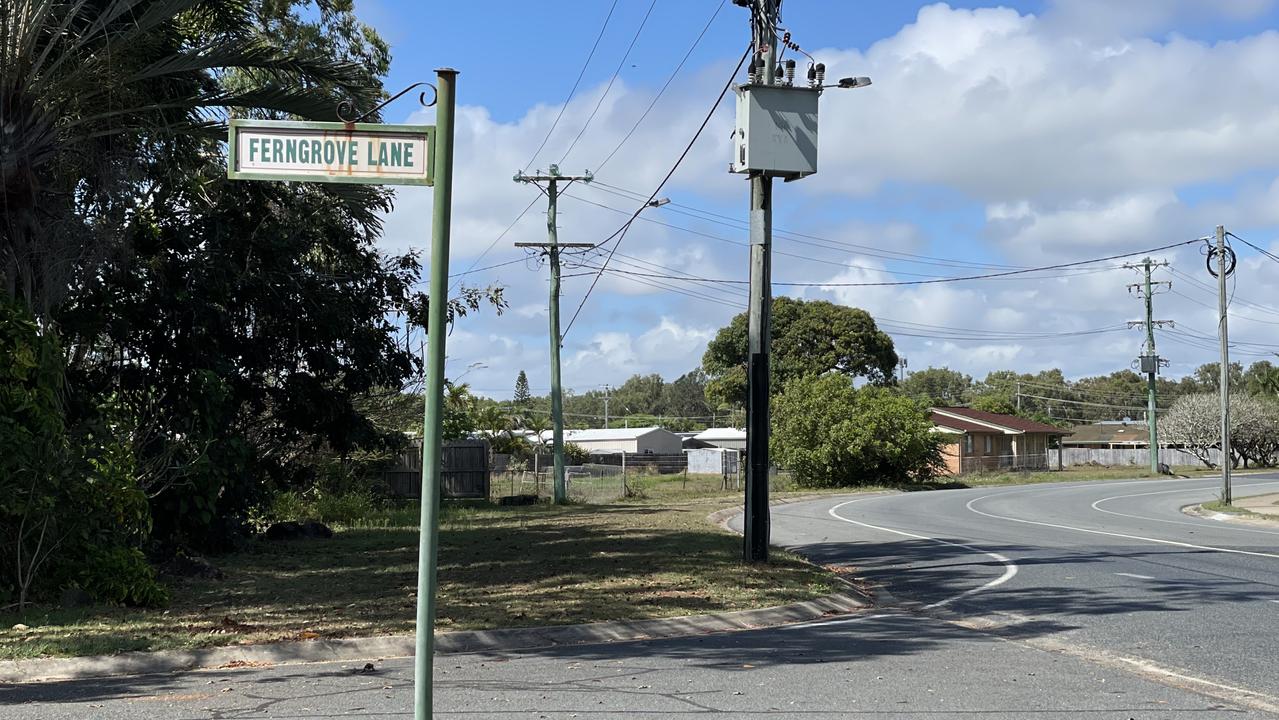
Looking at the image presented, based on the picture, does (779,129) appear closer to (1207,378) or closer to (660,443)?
(660,443)

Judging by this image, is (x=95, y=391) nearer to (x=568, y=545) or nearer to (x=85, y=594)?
(x=85, y=594)

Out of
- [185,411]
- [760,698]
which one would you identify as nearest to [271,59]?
[185,411]

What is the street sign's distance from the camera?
14.1 feet

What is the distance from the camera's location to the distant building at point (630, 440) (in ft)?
262

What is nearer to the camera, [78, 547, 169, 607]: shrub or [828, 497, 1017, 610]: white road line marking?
[78, 547, 169, 607]: shrub

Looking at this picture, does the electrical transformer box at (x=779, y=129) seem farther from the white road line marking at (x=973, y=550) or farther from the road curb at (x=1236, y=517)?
the road curb at (x=1236, y=517)

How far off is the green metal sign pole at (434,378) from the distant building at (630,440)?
74267 millimetres

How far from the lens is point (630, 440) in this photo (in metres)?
79.8

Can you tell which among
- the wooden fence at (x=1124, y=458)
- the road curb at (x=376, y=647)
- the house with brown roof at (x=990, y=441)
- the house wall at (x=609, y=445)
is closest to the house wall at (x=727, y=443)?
the house wall at (x=609, y=445)

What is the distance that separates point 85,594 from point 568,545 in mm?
7608

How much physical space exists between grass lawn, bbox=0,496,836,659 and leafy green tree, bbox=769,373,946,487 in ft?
92.0

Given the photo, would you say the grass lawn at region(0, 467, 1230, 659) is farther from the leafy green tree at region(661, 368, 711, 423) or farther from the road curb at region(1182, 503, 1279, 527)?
the leafy green tree at region(661, 368, 711, 423)

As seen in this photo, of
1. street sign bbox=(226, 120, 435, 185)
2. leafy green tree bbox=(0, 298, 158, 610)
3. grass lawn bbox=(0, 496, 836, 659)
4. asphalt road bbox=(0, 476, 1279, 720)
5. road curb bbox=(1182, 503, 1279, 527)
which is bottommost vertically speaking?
road curb bbox=(1182, 503, 1279, 527)

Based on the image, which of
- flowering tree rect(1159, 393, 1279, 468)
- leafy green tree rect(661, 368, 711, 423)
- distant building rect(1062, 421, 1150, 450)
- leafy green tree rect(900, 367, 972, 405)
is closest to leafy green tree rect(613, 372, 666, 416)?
leafy green tree rect(661, 368, 711, 423)
